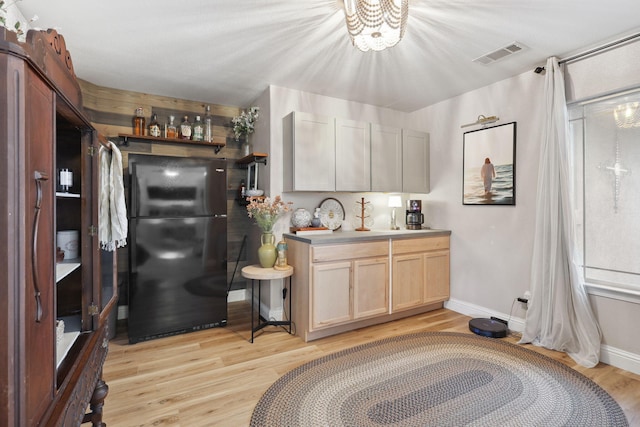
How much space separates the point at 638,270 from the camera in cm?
254

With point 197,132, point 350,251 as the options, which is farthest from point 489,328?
point 197,132

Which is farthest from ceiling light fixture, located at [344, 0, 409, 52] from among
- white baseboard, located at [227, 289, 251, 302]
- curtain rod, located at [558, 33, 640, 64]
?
white baseboard, located at [227, 289, 251, 302]

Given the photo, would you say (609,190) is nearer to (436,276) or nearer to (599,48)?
(599,48)

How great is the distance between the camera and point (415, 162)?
404 centimetres

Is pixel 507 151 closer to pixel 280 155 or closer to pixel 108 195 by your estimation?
pixel 280 155

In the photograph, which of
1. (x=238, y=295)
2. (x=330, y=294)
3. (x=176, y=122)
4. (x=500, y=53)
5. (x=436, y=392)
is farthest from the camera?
(x=238, y=295)

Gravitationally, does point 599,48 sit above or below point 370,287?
above

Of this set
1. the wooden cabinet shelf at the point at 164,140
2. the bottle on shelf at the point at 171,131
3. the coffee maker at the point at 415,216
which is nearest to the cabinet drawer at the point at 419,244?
the coffee maker at the point at 415,216

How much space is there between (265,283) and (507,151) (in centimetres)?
295

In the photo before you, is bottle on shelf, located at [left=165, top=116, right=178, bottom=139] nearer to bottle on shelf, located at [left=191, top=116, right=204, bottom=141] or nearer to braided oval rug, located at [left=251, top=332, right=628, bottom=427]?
bottle on shelf, located at [left=191, top=116, right=204, bottom=141]

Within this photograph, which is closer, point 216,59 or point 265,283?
point 216,59

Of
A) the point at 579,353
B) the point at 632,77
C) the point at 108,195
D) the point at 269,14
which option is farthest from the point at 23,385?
the point at 632,77

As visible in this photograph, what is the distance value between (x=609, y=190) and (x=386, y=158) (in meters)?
2.04

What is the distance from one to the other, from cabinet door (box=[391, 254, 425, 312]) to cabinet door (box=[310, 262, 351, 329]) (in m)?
0.60
